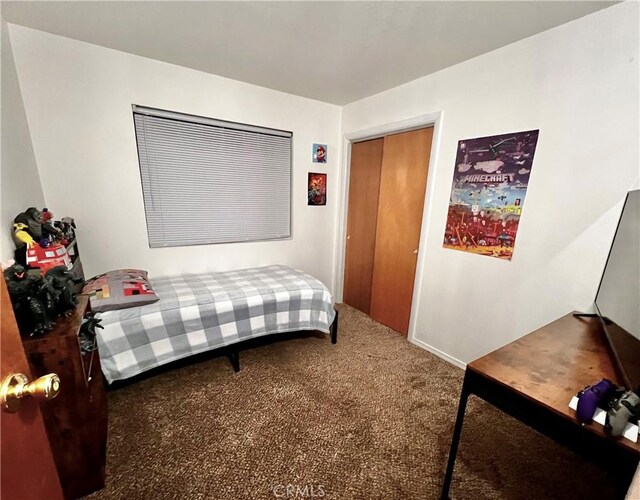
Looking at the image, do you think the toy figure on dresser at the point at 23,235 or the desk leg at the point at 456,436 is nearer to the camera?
the desk leg at the point at 456,436

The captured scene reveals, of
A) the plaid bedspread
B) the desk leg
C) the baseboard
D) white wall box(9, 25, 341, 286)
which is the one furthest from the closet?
the desk leg

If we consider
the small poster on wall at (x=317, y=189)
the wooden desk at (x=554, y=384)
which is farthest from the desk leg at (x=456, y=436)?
the small poster on wall at (x=317, y=189)

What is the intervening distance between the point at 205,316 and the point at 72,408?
891 mm

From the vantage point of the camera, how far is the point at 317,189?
10.6ft

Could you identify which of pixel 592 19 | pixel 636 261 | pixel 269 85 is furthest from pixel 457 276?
pixel 269 85

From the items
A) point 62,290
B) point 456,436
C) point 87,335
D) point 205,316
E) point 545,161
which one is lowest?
point 456,436

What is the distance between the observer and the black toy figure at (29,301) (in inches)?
41.9

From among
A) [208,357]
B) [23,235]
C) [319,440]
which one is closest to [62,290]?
[23,235]

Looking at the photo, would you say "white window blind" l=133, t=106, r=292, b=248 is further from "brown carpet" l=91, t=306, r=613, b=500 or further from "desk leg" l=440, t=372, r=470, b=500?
"desk leg" l=440, t=372, r=470, b=500

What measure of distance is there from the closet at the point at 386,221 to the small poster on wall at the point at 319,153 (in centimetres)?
34

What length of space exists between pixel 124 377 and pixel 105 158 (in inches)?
66.5

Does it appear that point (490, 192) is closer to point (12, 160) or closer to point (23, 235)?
point (23, 235)

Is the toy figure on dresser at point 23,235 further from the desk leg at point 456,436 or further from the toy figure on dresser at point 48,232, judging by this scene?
the desk leg at point 456,436

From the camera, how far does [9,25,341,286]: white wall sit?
191 cm
